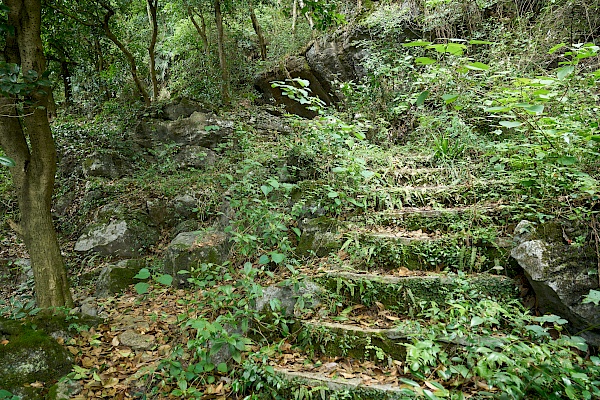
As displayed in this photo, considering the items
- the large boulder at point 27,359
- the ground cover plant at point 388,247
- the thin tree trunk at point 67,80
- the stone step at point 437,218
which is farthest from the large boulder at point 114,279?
the thin tree trunk at point 67,80

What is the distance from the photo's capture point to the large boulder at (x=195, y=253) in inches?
183

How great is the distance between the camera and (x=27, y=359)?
114 inches

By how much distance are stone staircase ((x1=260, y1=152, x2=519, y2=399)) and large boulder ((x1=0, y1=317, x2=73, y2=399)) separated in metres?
2.06

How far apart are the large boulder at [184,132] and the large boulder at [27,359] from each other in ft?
18.5

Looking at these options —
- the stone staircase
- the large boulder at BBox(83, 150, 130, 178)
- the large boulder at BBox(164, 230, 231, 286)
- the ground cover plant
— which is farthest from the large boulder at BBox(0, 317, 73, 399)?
the large boulder at BBox(83, 150, 130, 178)

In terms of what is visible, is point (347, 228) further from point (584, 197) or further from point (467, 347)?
point (584, 197)

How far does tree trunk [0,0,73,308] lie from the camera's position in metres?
3.55

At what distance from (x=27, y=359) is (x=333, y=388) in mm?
2718

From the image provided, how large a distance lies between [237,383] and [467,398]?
1552 millimetres

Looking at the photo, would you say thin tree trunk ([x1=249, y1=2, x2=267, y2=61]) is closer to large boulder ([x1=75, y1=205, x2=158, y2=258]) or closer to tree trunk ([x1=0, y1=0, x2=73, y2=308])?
large boulder ([x1=75, y1=205, x2=158, y2=258])

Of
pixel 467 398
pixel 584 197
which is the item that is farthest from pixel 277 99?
pixel 467 398

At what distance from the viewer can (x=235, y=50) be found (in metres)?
11.0

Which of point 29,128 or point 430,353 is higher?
point 29,128

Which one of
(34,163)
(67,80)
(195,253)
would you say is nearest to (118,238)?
(195,253)
